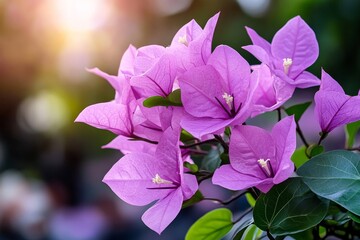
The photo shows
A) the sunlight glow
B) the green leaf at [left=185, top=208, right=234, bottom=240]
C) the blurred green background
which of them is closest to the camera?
the green leaf at [left=185, top=208, right=234, bottom=240]

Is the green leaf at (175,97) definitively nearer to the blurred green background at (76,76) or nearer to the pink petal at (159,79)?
the pink petal at (159,79)

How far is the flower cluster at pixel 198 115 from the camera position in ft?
1.29

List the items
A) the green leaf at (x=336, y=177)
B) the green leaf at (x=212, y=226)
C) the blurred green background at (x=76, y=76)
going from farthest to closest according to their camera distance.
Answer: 1. the blurred green background at (x=76, y=76)
2. the green leaf at (x=212, y=226)
3. the green leaf at (x=336, y=177)

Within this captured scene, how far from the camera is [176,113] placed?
0.40 m

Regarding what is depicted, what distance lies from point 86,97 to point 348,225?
2463mm

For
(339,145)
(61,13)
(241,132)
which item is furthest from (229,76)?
(339,145)

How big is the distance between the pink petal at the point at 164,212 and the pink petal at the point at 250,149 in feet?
0.13

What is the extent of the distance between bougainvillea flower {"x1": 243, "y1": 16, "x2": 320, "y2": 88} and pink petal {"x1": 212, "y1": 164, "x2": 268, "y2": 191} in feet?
0.26

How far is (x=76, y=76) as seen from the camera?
2.85m

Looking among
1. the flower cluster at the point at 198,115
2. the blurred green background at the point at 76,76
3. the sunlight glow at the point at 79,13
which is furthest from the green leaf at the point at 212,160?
the sunlight glow at the point at 79,13

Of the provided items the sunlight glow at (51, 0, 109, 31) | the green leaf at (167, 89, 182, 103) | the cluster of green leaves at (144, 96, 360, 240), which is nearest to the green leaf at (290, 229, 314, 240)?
the cluster of green leaves at (144, 96, 360, 240)

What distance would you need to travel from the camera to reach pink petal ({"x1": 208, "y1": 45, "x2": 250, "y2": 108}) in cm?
40

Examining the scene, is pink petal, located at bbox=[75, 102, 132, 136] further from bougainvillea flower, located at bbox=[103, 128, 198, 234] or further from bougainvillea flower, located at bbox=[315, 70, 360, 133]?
bougainvillea flower, located at bbox=[315, 70, 360, 133]

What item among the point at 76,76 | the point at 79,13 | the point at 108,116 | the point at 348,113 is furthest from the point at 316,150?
the point at 76,76
